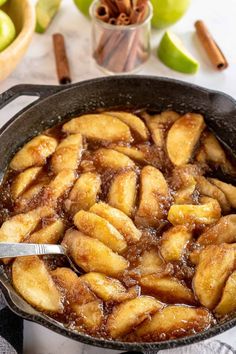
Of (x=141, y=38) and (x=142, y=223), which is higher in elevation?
(x=141, y=38)

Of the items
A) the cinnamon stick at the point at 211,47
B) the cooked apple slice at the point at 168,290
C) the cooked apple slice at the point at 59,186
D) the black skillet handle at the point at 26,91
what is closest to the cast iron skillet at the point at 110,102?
the black skillet handle at the point at 26,91

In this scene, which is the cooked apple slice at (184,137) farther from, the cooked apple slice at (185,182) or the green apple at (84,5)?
the green apple at (84,5)

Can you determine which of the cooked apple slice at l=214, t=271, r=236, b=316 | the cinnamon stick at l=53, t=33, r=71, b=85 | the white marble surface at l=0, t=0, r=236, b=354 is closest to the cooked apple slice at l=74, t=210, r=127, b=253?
the cooked apple slice at l=214, t=271, r=236, b=316

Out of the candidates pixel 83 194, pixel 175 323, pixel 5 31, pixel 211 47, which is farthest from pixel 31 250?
pixel 211 47

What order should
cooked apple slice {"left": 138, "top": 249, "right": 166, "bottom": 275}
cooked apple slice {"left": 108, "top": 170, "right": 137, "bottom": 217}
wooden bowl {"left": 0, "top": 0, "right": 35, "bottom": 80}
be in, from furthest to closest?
wooden bowl {"left": 0, "top": 0, "right": 35, "bottom": 80}, cooked apple slice {"left": 108, "top": 170, "right": 137, "bottom": 217}, cooked apple slice {"left": 138, "top": 249, "right": 166, "bottom": 275}

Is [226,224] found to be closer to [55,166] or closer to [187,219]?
[187,219]

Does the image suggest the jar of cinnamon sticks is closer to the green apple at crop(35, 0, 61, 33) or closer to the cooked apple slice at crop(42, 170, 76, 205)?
the green apple at crop(35, 0, 61, 33)

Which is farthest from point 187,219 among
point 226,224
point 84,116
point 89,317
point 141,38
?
point 141,38

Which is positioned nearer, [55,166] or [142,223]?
[142,223]
